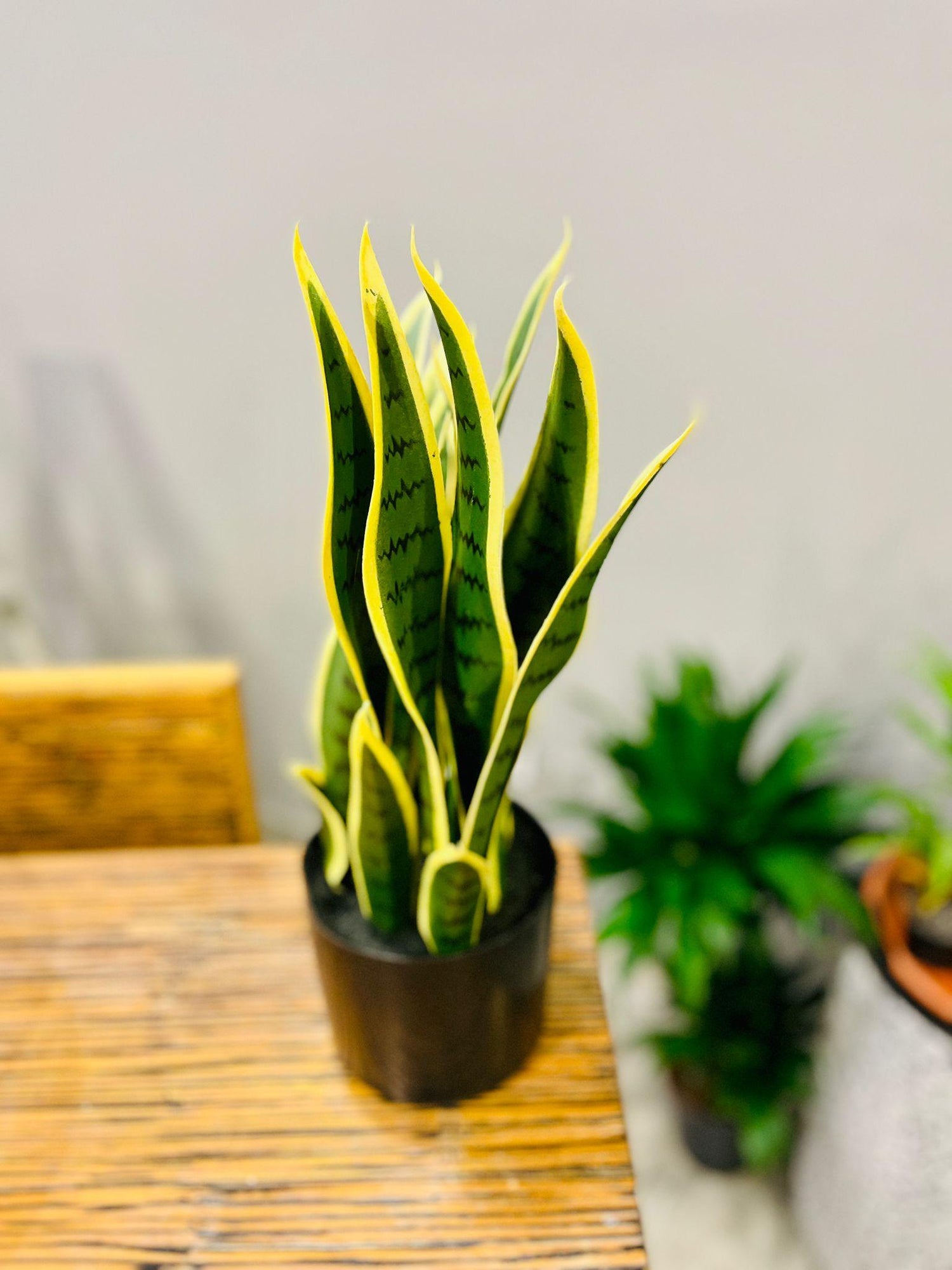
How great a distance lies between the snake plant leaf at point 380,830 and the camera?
0.47 metres

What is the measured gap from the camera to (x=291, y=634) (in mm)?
1209

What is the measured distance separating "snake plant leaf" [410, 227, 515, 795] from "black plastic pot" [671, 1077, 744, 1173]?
0.87m

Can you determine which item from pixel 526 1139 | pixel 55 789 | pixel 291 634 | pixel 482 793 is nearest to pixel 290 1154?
pixel 526 1139

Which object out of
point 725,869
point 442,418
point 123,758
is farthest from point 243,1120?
point 725,869

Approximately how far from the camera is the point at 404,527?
1.38 ft

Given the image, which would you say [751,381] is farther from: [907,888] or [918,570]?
[907,888]

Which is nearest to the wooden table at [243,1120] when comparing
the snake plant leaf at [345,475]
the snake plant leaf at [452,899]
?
the snake plant leaf at [452,899]

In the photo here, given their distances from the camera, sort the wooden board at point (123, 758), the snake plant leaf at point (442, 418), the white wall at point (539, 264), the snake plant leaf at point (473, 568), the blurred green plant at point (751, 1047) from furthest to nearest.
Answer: the blurred green plant at point (751, 1047) → the white wall at point (539, 264) → the wooden board at point (123, 758) → the snake plant leaf at point (442, 418) → the snake plant leaf at point (473, 568)

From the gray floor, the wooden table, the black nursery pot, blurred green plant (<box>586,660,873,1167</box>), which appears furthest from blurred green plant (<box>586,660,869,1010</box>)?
the black nursery pot

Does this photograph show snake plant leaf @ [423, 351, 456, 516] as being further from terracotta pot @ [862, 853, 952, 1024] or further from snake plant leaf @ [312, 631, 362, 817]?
terracotta pot @ [862, 853, 952, 1024]

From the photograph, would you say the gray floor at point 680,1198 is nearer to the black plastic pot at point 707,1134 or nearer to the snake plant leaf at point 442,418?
the black plastic pot at point 707,1134

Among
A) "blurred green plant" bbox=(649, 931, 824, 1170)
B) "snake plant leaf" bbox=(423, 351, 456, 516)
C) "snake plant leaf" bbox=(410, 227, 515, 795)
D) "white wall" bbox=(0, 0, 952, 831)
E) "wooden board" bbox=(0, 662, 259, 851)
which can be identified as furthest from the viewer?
"blurred green plant" bbox=(649, 931, 824, 1170)

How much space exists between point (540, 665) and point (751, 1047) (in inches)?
34.3

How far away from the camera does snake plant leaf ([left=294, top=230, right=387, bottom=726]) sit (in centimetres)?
40
